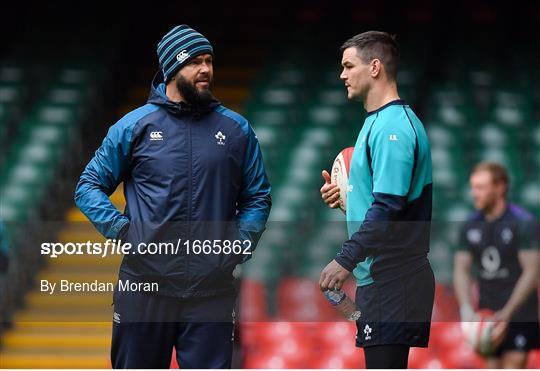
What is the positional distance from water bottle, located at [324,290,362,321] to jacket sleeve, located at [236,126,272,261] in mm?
355

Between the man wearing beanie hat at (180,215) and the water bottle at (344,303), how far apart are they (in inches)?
13.8

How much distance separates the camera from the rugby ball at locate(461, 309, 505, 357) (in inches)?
265

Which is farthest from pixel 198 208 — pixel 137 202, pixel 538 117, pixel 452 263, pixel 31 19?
pixel 31 19

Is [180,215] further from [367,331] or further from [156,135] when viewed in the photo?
A: [367,331]

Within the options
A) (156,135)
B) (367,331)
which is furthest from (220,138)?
(367,331)

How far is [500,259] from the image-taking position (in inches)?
266

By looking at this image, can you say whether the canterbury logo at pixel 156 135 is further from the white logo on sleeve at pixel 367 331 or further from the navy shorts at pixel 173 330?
the white logo on sleeve at pixel 367 331

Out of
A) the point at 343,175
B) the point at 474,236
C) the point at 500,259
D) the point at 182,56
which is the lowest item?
the point at 500,259

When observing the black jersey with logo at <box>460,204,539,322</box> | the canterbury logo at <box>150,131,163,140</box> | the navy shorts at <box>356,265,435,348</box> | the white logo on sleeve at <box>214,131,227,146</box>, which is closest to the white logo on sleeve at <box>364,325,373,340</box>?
the navy shorts at <box>356,265,435,348</box>

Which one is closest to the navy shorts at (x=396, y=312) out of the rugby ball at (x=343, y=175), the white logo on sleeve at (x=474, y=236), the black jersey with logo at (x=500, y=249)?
the rugby ball at (x=343, y=175)

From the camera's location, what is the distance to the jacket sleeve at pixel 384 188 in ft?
14.2

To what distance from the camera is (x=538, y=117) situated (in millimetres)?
10914

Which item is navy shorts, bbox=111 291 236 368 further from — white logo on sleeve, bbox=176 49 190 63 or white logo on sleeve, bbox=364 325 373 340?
white logo on sleeve, bbox=176 49 190 63

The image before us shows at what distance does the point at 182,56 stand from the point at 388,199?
931 mm
